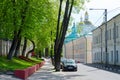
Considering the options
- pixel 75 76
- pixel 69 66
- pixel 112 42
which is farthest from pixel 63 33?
pixel 112 42

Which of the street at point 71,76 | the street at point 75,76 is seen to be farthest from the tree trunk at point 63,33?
the street at point 75,76

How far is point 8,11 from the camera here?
34594 mm

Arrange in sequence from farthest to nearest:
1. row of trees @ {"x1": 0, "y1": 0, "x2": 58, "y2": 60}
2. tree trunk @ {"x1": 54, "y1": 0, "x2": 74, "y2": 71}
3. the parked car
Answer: the parked car → tree trunk @ {"x1": 54, "y1": 0, "x2": 74, "y2": 71} → row of trees @ {"x1": 0, "y1": 0, "x2": 58, "y2": 60}

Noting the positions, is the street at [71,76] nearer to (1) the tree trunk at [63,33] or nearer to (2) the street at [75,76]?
(2) the street at [75,76]

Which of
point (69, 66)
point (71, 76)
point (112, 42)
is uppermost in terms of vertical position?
point (112, 42)

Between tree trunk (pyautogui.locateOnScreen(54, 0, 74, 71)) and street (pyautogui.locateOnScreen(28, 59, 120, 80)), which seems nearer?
street (pyautogui.locateOnScreen(28, 59, 120, 80))

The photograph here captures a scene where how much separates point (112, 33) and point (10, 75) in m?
39.8

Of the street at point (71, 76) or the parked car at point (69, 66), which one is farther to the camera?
the parked car at point (69, 66)

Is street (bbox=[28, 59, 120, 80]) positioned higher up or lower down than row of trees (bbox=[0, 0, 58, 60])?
lower down

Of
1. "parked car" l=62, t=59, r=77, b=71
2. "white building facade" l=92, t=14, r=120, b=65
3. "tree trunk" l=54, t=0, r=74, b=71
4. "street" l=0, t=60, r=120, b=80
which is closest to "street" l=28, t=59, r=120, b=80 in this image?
"street" l=0, t=60, r=120, b=80

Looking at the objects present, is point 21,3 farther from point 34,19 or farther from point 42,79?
point 42,79

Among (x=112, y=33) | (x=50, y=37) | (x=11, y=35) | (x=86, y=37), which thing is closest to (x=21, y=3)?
(x=11, y=35)

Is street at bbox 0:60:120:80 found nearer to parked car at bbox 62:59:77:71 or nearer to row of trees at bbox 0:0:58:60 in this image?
row of trees at bbox 0:0:58:60

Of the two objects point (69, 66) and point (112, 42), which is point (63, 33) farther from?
point (112, 42)
